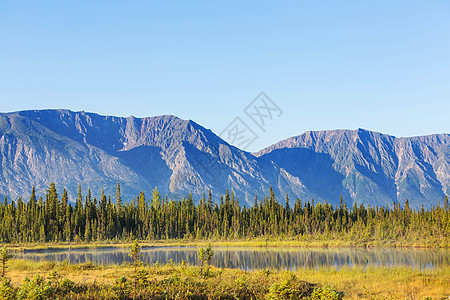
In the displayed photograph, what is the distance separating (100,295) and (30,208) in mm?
125650

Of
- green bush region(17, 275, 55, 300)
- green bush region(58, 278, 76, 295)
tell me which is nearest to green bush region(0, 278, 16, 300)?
green bush region(17, 275, 55, 300)

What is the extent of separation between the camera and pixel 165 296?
2498cm

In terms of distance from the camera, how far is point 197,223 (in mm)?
152500

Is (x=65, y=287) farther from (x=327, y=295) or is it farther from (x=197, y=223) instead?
(x=197, y=223)

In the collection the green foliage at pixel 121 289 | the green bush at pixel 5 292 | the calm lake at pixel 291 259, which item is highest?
the green bush at pixel 5 292

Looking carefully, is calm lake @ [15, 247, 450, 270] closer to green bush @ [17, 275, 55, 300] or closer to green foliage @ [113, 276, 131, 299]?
green foliage @ [113, 276, 131, 299]

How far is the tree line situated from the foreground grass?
81.6 metres

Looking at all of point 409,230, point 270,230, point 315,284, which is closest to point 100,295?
point 315,284

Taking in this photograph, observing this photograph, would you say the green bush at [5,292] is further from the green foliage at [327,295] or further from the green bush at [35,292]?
the green foliage at [327,295]

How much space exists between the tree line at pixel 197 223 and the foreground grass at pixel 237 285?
81.6 meters

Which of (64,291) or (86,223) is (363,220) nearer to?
(86,223)

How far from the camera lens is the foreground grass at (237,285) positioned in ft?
83.9

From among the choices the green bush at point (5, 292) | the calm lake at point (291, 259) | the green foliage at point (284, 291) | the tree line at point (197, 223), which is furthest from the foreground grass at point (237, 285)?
the tree line at point (197, 223)

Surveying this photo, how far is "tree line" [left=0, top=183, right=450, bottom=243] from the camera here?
123 meters
